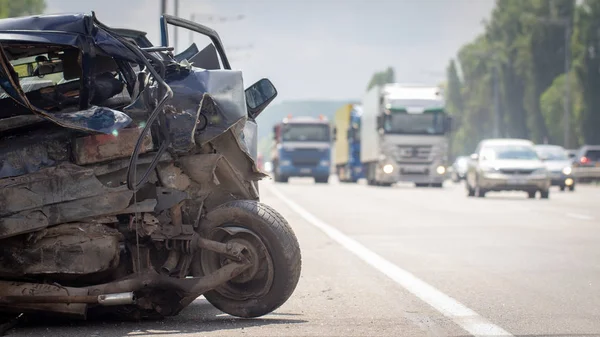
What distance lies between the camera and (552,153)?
149 feet

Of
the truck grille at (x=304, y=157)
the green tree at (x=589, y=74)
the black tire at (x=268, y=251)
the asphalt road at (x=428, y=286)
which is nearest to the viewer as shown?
the asphalt road at (x=428, y=286)

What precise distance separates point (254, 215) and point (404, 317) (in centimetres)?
121

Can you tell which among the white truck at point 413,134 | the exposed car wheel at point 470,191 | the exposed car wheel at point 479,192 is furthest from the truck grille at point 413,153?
the exposed car wheel at point 479,192

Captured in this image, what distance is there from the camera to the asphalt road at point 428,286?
7535mm

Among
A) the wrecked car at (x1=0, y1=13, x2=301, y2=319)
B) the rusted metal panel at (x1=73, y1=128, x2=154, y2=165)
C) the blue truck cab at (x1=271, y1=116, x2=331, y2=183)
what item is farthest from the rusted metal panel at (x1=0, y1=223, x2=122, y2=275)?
the blue truck cab at (x1=271, y1=116, x2=331, y2=183)

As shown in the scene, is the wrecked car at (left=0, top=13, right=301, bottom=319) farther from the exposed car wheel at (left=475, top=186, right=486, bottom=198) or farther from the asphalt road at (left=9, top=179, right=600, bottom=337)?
the exposed car wheel at (left=475, top=186, right=486, bottom=198)

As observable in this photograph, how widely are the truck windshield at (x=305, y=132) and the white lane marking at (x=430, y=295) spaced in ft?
125

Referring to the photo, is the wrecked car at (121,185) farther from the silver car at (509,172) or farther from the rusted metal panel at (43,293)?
the silver car at (509,172)

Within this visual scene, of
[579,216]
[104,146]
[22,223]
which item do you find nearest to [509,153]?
[579,216]

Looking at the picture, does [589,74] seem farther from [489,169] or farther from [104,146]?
[104,146]

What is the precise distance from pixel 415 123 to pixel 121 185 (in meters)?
38.5

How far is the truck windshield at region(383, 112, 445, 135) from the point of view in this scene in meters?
45.3

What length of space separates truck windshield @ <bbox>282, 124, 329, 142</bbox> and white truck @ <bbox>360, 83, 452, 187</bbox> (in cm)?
801

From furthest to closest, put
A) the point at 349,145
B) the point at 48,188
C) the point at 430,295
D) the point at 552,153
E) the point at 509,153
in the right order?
1. the point at 349,145
2. the point at 552,153
3. the point at 509,153
4. the point at 430,295
5. the point at 48,188
